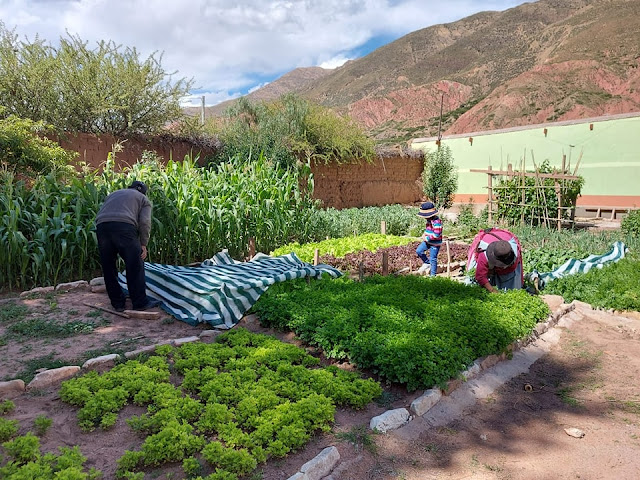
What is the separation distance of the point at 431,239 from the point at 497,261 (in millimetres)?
1896

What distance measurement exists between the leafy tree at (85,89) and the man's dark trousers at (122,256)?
6.12 metres

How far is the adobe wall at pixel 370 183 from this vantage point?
1620cm

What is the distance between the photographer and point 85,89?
34.0 ft

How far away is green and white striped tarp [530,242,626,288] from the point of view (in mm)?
6802

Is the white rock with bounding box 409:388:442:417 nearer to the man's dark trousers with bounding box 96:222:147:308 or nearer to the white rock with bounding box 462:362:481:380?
the white rock with bounding box 462:362:481:380

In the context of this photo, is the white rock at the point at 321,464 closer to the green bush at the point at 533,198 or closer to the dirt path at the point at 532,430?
the dirt path at the point at 532,430

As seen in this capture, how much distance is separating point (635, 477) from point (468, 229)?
9516 mm

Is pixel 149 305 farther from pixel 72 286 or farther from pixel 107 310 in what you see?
pixel 72 286

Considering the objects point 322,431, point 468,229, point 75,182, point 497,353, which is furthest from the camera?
point 468,229

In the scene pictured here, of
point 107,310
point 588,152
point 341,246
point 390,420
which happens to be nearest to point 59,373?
point 107,310

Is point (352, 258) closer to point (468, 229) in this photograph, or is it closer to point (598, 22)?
point (468, 229)

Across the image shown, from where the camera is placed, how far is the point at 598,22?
45.4 m

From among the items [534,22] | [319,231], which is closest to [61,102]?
[319,231]

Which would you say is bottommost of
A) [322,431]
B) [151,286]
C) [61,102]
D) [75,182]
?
[322,431]
